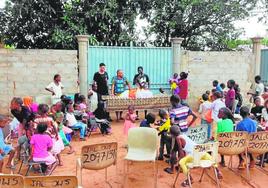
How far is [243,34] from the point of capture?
606 inches

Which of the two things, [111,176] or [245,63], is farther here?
[245,63]

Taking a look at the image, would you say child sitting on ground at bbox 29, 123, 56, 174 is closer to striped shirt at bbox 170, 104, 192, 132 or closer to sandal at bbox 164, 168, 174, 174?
sandal at bbox 164, 168, 174, 174

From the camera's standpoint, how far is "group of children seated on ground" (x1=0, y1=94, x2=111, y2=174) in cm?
532

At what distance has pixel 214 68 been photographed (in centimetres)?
1258

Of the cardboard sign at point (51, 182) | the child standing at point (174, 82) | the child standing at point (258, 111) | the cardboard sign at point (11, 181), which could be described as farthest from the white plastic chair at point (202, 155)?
the child standing at point (174, 82)

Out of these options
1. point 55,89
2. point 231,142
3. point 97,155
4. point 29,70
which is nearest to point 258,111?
point 231,142

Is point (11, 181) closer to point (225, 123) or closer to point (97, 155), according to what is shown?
point (97, 155)

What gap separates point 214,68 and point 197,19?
343 cm

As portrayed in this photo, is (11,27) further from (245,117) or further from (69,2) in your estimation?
(245,117)

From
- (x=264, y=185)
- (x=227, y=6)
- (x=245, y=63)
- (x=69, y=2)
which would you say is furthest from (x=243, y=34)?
(x=264, y=185)

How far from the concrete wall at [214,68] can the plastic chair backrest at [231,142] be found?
696cm

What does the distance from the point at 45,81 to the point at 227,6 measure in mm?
8251

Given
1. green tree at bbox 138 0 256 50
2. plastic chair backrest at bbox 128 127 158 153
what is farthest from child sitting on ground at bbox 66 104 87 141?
green tree at bbox 138 0 256 50

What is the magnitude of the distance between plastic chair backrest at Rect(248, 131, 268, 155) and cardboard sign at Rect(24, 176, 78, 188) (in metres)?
3.28
